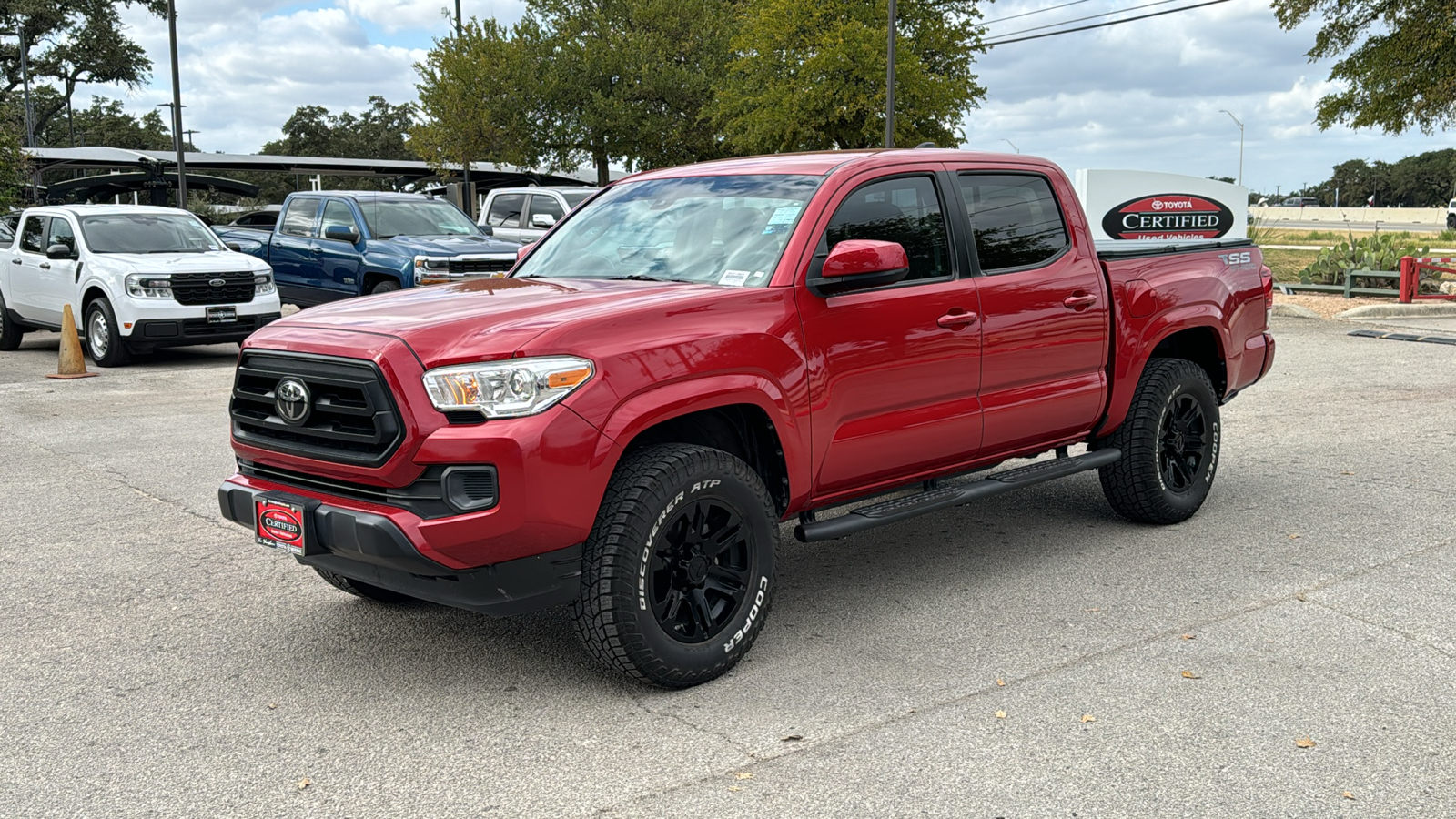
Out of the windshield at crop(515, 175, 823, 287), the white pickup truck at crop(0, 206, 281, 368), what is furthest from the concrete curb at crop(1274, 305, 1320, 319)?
the windshield at crop(515, 175, 823, 287)

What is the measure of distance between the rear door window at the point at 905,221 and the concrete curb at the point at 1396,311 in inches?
604

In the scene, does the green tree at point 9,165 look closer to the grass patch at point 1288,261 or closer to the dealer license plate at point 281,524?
the dealer license plate at point 281,524

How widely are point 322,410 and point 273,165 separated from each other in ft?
144

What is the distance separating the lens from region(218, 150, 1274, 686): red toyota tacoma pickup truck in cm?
398

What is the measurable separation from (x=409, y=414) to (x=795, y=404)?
1.44m

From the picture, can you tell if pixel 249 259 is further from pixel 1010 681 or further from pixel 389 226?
pixel 1010 681

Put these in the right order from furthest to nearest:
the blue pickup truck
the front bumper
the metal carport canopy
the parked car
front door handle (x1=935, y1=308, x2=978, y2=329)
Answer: the metal carport canopy → the parked car → the blue pickup truck → front door handle (x1=935, y1=308, x2=978, y2=329) → the front bumper

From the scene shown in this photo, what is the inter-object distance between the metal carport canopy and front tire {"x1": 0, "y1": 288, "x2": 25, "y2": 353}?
72.9 feet

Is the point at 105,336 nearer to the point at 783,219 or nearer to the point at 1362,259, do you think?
the point at 783,219

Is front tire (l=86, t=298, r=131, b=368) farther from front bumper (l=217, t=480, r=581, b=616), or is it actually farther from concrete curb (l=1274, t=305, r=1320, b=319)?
concrete curb (l=1274, t=305, r=1320, b=319)

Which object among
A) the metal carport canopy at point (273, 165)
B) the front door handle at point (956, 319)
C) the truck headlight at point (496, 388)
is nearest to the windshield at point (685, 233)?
the front door handle at point (956, 319)

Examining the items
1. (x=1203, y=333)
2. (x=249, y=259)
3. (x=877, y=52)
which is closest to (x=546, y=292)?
(x=1203, y=333)

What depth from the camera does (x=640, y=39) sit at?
34875 millimetres

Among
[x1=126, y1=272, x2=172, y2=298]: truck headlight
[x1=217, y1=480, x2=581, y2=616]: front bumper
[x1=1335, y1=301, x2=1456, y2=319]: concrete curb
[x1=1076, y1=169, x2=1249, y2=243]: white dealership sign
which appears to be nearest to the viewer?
[x1=217, y1=480, x2=581, y2=616]: front bumper
